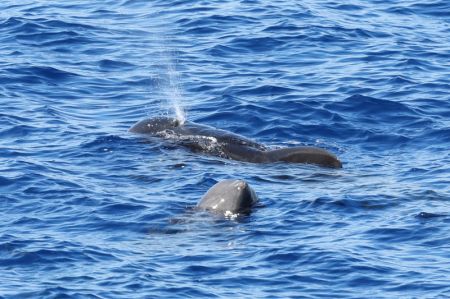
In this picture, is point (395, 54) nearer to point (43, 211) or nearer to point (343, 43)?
point (343, 43)

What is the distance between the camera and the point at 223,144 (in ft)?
69.6

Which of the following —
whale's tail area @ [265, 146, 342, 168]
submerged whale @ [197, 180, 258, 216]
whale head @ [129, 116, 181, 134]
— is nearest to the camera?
submerged whale @ [197, 180, 258, 216]

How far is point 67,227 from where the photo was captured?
1738 centimetres

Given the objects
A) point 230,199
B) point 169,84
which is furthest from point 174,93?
point 230,199

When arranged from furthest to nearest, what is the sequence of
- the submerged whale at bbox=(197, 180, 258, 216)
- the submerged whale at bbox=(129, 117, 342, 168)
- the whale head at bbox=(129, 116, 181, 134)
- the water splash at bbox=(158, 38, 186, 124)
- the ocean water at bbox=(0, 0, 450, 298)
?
the water splash at bbox=(158, 38, 186, 124) < the whale head at bbox=(129, 116, 181, 134) < the submerged whale at bbox=(129, 117, 342, 168) < the submerged whale at bbox=(197, 180, 258, 216) < the ocean water at bbox=(0, 0, 450, 298)

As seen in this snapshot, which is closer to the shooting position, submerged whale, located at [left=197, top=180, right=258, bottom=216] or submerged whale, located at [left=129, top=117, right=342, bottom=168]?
submerged whale, located at [left=197, top=180, right=258, bottom=216]

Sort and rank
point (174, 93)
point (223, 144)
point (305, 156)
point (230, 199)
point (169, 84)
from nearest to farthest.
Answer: point (230, 199) → point (305, 156) → point (223, 144) → point (174, 93) → point (169, 84)

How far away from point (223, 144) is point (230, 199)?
3.30 meters

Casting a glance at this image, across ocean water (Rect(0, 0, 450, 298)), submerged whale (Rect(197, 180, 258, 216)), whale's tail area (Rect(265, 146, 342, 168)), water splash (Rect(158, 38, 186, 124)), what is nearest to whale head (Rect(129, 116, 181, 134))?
water splash (Rect(158, 38, 186, 124))

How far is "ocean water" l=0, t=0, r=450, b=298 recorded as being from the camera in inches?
611

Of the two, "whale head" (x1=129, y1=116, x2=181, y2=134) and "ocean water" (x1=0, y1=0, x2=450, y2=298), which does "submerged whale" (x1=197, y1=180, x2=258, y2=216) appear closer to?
"ocean water" (x1=0, y1=0, x2=450, y2=298)

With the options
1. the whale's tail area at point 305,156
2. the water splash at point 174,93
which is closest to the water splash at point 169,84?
the water splash at point 174,93

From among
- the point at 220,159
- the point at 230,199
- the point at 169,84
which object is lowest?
the point at 169,84

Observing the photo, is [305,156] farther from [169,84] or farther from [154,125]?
[169,84]
